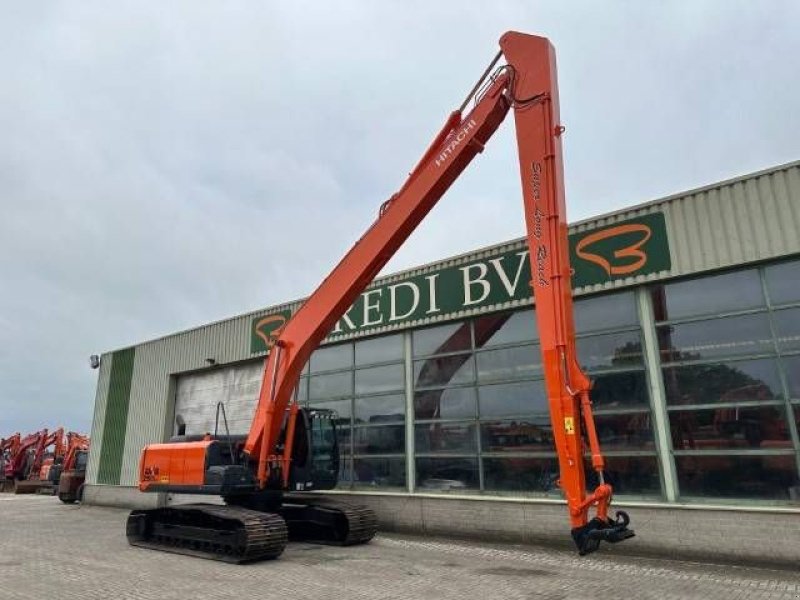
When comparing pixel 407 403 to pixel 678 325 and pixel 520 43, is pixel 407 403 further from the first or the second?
pixel 520 43

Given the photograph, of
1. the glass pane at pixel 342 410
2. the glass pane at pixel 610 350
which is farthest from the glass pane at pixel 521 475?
the glass pane at pixel 342 410

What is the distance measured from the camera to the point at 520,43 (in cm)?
892

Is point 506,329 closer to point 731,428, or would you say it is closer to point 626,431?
point 626,431

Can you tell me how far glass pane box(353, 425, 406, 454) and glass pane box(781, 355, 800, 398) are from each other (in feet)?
23.9

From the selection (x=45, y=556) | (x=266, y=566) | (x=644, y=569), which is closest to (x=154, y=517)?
(x=45, y=556)

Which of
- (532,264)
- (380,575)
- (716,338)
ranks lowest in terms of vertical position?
(380,575)

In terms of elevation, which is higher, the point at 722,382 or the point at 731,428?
the point at 722,382

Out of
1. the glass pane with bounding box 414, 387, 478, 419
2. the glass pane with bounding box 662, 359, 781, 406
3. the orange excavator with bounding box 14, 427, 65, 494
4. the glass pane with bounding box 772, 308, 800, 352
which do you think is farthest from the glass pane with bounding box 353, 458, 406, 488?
the orange excavator with bounding box 14, 427, 65, 494

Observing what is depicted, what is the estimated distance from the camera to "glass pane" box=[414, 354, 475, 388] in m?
12.4

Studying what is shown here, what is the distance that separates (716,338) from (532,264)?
12.5ft

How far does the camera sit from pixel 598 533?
6.10 meters


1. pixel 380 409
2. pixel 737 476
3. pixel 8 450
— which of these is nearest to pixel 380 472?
pixel 380 409

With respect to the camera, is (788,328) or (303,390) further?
(303,390)

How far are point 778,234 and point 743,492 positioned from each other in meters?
3.90
